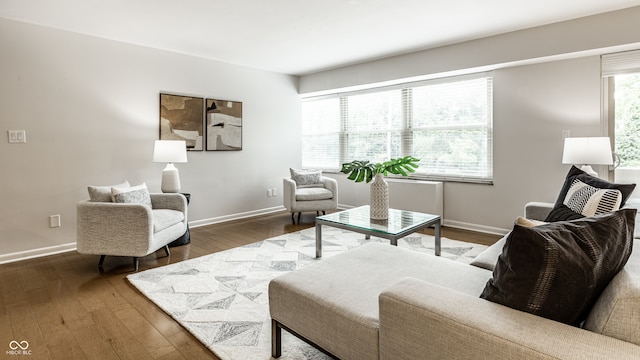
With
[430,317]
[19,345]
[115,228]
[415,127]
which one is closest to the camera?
[430,317]

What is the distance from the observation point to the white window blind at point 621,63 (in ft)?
11.1

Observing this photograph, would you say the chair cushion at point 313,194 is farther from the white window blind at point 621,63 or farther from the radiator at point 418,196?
the white window blind at point 621,63

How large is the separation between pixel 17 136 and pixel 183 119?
175 centimetres

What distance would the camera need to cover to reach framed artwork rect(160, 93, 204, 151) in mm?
4520

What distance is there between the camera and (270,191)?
5820mm

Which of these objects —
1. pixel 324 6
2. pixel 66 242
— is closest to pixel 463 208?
Answer: pixel 324 6

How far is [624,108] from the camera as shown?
11.5 ft

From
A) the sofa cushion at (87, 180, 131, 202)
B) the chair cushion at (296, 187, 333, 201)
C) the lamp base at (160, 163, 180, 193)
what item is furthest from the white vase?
the sofa cushion at (87, 180, 131, 202)

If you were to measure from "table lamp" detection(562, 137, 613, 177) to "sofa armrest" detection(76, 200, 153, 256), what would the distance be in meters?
3.96

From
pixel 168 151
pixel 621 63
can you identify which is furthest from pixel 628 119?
pixel 168 151

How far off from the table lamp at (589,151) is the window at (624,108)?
49 centimetres

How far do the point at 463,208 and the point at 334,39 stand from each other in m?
2.74

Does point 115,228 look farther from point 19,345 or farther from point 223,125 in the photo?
point 223,125

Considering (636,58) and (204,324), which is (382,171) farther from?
(636,58)
